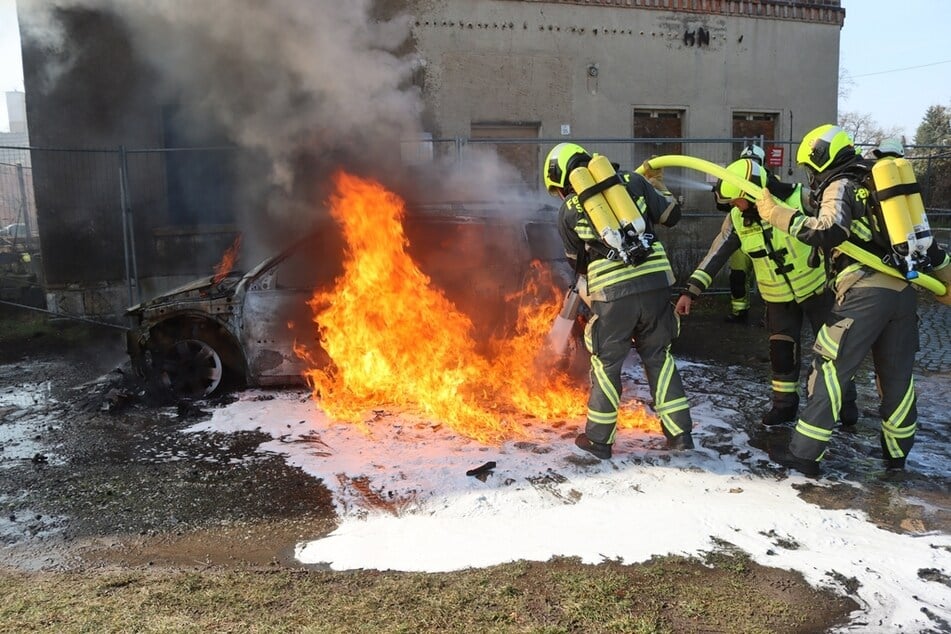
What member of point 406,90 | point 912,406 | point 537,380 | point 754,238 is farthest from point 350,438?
point 406,90

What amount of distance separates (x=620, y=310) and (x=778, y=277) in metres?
1.46

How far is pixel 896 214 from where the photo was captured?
3.77 m

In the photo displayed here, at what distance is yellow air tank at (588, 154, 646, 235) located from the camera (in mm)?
4094

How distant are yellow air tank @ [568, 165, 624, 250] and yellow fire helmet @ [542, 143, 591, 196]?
16 cm

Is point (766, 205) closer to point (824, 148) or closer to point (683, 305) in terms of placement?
point (824, 148)

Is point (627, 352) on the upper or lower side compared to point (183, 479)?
upper

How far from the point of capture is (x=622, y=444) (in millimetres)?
4625

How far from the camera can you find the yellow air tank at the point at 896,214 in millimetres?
3754

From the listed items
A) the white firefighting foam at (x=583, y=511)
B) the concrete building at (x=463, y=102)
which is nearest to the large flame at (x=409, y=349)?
the white firefighting foam at (x=583, y=511)

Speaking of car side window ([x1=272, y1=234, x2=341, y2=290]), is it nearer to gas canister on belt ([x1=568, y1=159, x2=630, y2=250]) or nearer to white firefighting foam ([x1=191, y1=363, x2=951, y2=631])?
white firefighting foam ([x1=191, y1=363, x2=951, y2=631])

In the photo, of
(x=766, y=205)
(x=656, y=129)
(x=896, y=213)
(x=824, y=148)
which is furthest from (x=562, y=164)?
(x=656, y=129)

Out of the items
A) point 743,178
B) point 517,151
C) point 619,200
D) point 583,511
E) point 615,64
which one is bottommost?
point 583,511

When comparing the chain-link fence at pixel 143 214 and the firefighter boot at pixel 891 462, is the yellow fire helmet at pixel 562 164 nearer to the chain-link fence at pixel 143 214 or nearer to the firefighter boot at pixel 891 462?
the firefighter boot at pixel 891 462

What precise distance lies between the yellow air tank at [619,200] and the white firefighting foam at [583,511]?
4.98ft
